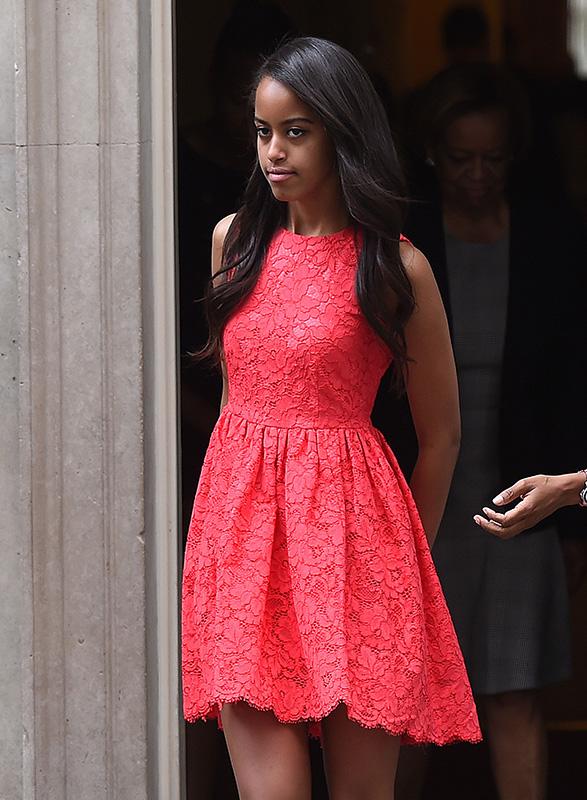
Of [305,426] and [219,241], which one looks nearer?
[305,426]

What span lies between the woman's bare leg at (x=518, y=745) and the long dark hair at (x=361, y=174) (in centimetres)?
127

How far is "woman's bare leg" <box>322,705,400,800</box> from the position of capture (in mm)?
3033

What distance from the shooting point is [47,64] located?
360 cm

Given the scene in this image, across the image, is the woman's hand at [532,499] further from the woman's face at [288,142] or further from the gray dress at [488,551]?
the gray dress at [488,551]

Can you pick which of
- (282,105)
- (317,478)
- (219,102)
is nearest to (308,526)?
(317,478)

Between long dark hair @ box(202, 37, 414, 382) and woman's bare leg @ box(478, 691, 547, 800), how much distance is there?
4.15ft

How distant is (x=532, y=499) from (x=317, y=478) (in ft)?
1.43

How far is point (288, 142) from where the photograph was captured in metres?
2.99

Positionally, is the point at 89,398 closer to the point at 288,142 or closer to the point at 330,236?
the point at 330,236

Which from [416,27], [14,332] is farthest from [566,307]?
[14,332]

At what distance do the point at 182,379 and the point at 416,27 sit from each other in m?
1.10

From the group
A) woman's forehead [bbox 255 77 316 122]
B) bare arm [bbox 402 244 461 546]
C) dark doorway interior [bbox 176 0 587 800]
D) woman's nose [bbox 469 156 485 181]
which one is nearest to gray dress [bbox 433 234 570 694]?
woman's nose [bbox 469 156 485 181]

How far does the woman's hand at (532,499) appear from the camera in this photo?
2789mm

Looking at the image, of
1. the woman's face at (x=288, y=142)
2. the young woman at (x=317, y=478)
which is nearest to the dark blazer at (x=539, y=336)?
the young woman at (x=317, y=478)
